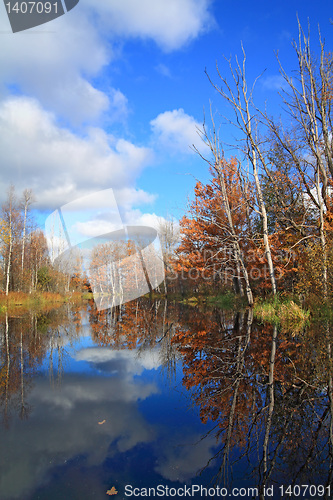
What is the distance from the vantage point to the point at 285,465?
2.24 m

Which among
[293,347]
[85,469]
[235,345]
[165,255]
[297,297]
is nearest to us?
[85,469]

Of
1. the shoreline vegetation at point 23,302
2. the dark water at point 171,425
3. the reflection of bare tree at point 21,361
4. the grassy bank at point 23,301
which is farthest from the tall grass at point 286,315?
the grassy bank at point 23,301

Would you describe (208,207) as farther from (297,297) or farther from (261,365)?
(261,365)

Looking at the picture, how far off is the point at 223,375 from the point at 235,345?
225 cm

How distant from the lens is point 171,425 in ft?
10.0

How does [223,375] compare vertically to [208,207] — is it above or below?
below

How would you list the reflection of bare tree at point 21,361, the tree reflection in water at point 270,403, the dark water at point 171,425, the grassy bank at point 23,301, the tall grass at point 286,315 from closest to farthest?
the dark water at point 171,425 < the tree reflection in water at point 270,403 < the reflection of bare tree at point 21,361 < the tall grass at point 286,315 < the grassy bank at point 23,301

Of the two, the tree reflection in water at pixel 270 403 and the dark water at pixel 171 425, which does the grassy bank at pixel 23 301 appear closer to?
the dark water at pixel 171 425

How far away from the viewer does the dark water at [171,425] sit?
2.07 meters

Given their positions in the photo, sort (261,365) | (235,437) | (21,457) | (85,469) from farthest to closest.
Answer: (261,365) < (235,437) < (21,457) < (85,469)

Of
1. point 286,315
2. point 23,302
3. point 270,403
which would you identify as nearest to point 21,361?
point 270,403

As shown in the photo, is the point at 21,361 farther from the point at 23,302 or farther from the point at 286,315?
the point at 23,302

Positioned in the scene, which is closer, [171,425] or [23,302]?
[171,425]

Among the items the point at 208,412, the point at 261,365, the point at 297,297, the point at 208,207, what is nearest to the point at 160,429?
the point at 208,412
